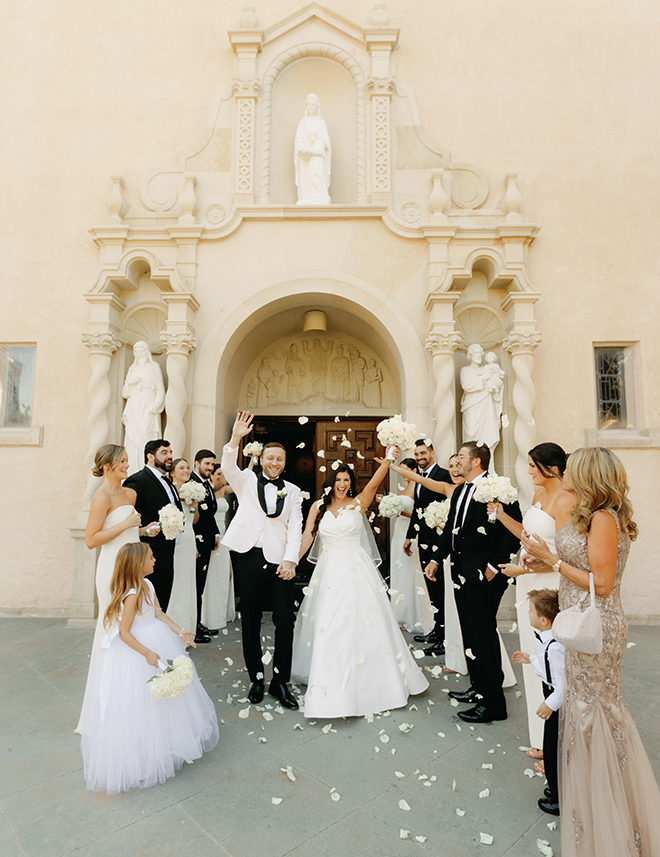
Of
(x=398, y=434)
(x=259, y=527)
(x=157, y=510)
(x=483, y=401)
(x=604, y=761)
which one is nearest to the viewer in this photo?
(x=604, y=761)

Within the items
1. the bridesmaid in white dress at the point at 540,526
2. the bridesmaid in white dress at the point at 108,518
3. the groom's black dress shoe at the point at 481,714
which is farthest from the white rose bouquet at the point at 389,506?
the bridesmaid in white dress at the point at 108,518

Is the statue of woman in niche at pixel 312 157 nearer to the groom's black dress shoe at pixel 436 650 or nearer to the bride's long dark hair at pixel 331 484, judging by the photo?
the bride's long dark hair at pixel 331 484

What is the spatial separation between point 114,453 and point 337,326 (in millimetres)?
5831

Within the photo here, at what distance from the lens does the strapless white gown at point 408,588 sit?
6262 millimetres

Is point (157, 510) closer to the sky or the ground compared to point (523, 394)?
closer to the ground

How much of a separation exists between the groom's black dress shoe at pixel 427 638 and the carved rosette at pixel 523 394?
2.31m

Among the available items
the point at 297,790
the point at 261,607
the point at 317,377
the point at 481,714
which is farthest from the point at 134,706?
the point at 317,377

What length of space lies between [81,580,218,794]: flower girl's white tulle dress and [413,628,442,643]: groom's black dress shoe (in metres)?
3.09

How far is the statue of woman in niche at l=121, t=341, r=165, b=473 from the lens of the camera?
283 inches

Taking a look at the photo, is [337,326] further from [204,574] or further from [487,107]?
[204,574]

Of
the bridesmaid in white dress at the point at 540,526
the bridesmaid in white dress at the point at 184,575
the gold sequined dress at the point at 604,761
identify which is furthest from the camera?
the bridesmaid in white dress at the point at 184,575

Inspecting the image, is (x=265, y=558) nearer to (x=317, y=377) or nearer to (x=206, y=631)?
(x=206, y=631)

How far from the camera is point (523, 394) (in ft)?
23.3

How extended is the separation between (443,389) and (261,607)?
4.12 meters
